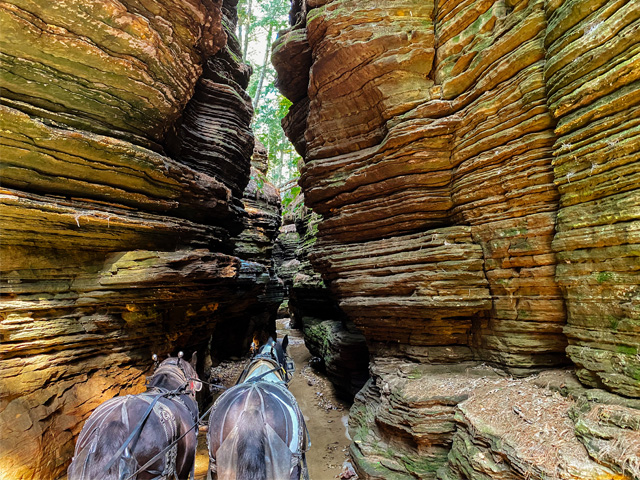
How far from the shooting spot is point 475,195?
5.98 meters

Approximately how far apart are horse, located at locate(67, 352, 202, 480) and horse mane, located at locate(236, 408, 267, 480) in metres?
1.20

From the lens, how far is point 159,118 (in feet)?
20.7

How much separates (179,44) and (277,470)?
26.2ft

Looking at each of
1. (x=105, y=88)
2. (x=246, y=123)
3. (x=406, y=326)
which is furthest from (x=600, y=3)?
(x=246, y=123)

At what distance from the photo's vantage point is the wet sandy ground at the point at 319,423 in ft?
21.4

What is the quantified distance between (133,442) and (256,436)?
1710 millimetres

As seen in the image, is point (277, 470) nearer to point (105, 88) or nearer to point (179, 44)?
point (105, 88)

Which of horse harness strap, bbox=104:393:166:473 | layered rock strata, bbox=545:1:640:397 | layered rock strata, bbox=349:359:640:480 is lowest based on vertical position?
layered rock strata, bbox=349:359:640:480

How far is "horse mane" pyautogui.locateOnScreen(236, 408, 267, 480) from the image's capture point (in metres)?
3.44

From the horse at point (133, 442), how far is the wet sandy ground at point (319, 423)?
2.30m

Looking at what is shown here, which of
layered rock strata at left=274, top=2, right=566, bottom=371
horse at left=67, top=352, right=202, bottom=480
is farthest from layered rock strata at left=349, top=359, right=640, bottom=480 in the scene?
horse at left=67, top=352, right=202, bottom=480

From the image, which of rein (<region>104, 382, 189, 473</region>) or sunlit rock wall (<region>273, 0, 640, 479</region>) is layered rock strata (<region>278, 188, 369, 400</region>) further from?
rein (<region>104, 382, 189, 473</region>)

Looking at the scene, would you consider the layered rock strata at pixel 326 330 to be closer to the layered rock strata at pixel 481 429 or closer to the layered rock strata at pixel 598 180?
the layered rock strata at pixel 481 429

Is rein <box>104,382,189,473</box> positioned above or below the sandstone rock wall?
below
